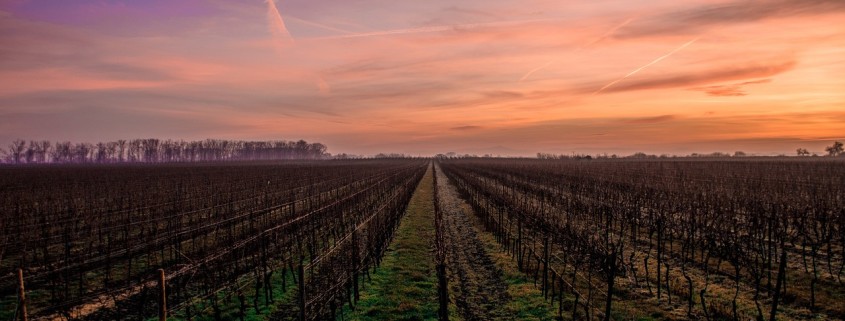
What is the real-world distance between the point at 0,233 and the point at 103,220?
12.1ft

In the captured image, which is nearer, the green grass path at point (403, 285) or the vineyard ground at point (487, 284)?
the vineyard ground at point (487, 284)

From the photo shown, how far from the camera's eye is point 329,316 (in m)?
8.38

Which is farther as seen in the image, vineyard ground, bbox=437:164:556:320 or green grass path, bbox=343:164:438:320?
green grass path, bbox=343:164:438:320

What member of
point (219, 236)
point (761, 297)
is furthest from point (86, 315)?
point (761, 297)

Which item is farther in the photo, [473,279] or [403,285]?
[473,279]

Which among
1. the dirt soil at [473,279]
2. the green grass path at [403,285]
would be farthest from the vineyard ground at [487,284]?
the green grass path at [403,285]

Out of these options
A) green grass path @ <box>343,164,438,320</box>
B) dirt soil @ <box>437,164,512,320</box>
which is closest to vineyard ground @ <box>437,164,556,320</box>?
dirt soil @ <box>437,164,512,320</box>

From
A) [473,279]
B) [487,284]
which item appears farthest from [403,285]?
[487,284]

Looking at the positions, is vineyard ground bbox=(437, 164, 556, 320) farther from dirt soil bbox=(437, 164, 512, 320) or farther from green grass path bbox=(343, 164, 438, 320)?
green grass path bbox=(343, 164, 438, 320)

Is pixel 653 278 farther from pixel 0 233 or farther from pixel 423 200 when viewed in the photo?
pixel 0 233

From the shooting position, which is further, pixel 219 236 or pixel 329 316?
pixel 219 236

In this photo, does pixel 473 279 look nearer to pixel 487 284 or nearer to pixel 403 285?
pixel 487 284

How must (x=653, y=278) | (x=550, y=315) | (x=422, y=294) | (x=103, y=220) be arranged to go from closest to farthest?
(x=550, y=315) → (x=422, y=294) → (x=653, y=278) → (x=103, y=220)

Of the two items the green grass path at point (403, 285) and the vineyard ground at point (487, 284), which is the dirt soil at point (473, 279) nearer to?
the vineyard ground at point (487, 284)
